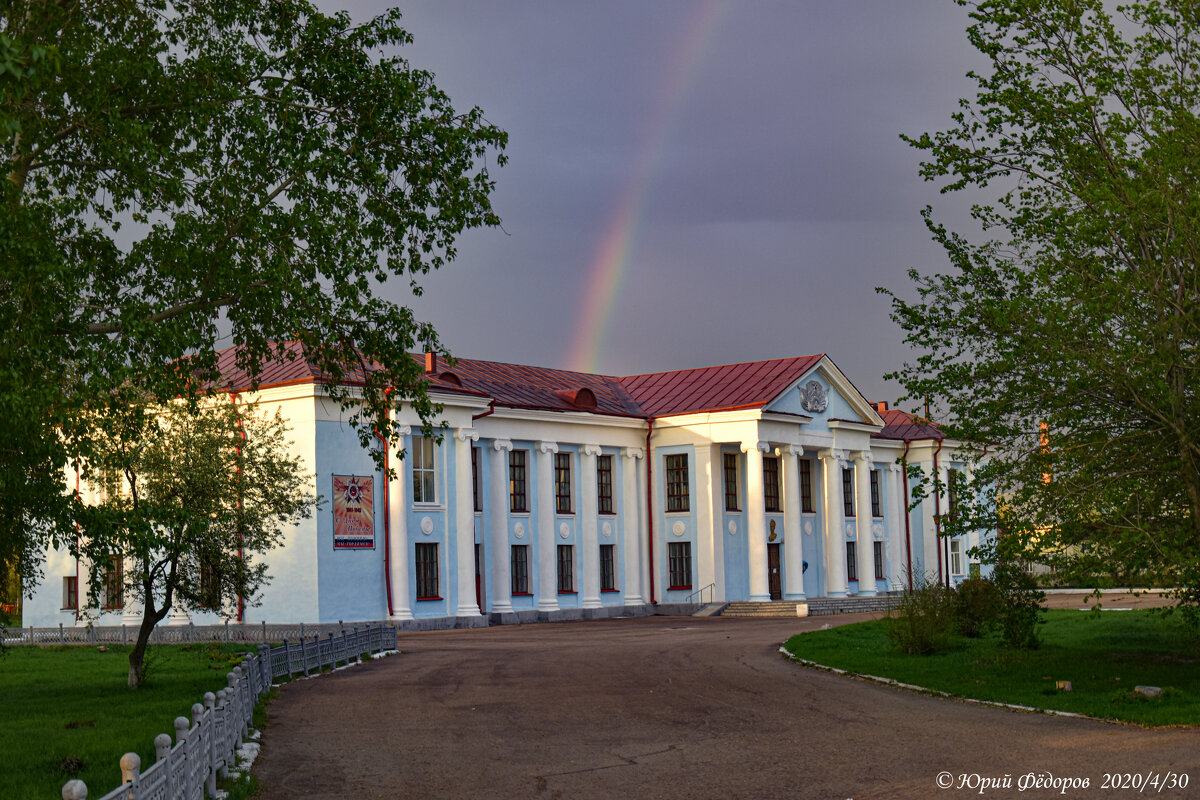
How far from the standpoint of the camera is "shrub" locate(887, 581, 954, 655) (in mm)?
23844

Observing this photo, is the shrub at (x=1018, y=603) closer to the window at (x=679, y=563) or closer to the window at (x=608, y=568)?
the window at (x=608, y=568)

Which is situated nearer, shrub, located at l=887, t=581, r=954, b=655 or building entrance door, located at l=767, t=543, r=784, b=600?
shrub, located at l=887, t=581, r=954, b=655

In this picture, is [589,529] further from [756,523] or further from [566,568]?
[756,523]

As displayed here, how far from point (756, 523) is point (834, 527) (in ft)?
17.0

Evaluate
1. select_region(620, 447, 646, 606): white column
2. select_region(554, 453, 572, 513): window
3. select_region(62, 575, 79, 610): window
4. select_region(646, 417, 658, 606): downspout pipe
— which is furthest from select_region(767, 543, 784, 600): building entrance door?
select_region(62, 575, 79, 610): window

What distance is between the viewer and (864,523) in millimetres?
54062

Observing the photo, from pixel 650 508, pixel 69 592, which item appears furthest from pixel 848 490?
pixel 69 592

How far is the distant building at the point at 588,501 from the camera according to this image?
38.6 meters

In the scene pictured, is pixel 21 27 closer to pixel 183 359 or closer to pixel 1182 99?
pixel 183 359

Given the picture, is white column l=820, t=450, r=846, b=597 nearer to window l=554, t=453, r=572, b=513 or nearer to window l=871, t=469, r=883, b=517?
window l=871, t=469, r=883, b=517

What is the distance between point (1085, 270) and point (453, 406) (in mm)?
26492

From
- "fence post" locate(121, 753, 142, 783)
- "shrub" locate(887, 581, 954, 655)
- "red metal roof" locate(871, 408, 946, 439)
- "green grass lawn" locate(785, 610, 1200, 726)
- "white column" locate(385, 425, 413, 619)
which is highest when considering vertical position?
"red metal roof" locate(871, 408, 946, 439)

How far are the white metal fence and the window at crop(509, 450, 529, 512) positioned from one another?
2169 centimetres

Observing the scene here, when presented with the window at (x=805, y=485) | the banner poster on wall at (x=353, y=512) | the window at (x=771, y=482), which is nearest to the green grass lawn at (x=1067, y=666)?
the banner poster on wall at (x=353, y=512)
